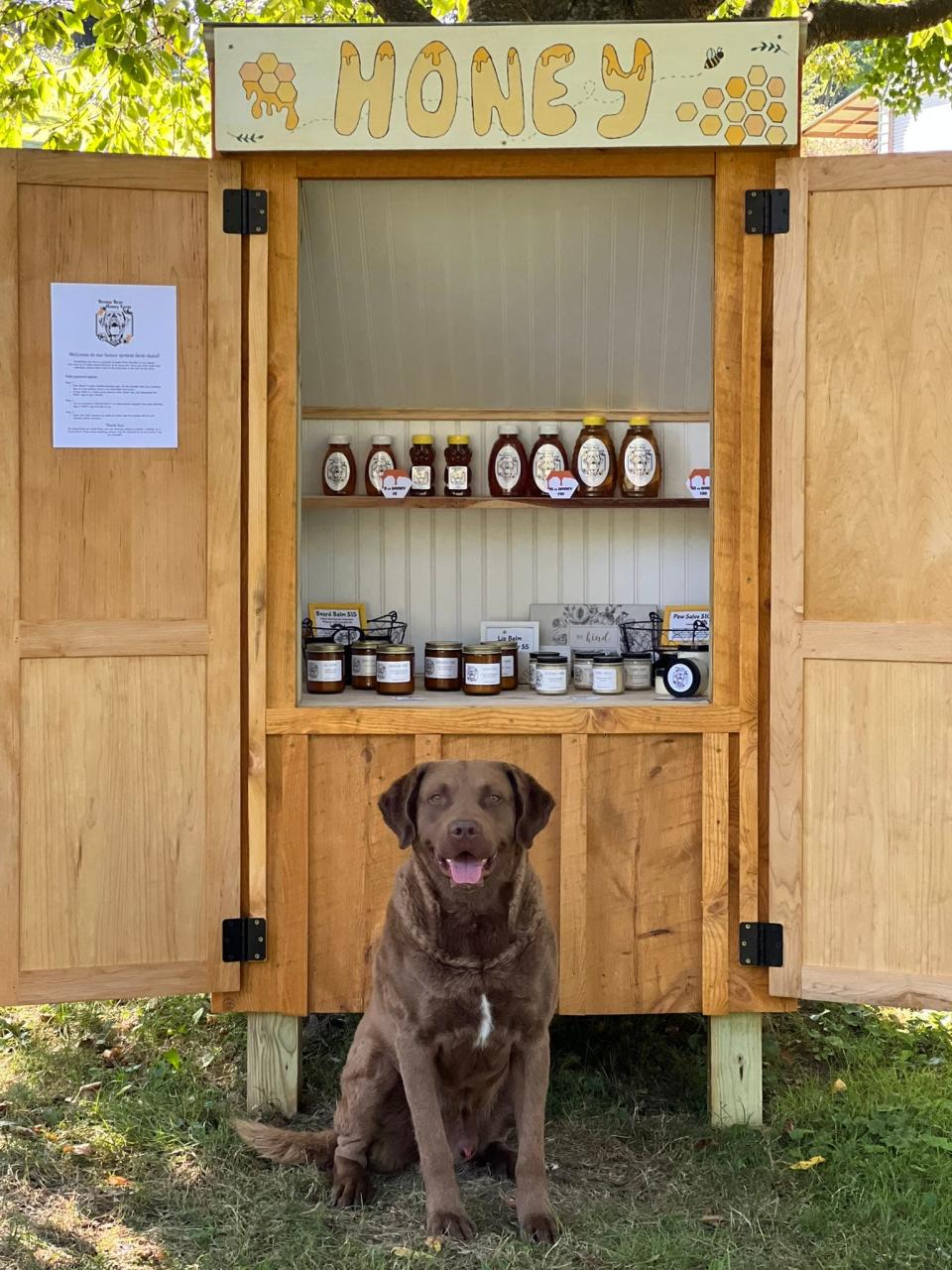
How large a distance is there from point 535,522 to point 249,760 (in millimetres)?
1315

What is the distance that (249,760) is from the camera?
2912 mm

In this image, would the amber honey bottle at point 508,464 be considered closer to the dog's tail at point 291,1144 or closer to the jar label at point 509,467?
the jar label at point 509,467

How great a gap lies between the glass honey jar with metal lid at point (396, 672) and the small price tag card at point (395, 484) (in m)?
0.47

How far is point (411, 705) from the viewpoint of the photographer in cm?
297

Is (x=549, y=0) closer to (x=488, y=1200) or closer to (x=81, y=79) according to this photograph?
(x=81, y=79)

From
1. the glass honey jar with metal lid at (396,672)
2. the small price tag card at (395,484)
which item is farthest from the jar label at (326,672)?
the small price tag card at (395,484)

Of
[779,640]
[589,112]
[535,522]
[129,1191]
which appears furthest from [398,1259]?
[589,112]

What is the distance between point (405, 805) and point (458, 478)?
135cm

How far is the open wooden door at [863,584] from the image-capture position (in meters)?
2.82

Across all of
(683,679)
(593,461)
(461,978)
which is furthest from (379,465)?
(461,978)

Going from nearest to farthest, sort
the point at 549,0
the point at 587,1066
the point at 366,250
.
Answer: the point at 366,250
the point at 587,1066
the point at 549,0

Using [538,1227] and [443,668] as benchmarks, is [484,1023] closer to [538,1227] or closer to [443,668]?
[538,1227]

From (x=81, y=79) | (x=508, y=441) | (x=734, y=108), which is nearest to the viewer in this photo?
(x=734, y=108)

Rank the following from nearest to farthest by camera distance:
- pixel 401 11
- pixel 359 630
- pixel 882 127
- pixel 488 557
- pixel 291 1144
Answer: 1. pixel 291 1144
2. pixel 359 630
3. pixel 488 557
4. pixel 401 11
5. pixel 882 127
